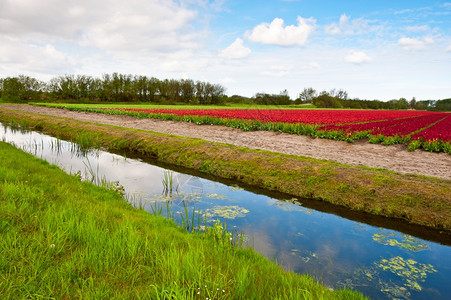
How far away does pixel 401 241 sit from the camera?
18.6ft

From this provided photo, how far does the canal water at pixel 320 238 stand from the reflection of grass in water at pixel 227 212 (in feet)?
0.09

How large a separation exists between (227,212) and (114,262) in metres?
3.82

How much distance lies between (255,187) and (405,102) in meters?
138

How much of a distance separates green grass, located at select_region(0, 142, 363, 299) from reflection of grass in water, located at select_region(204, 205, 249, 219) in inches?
67.2

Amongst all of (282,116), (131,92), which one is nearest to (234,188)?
(282,116)

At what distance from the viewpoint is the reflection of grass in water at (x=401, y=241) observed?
17.9ft

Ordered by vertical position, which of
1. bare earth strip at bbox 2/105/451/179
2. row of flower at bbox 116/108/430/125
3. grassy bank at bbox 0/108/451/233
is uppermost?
row of flower at bbox 116/108/430/125

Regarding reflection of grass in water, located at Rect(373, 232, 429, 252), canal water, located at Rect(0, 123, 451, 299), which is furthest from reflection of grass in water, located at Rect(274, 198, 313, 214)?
reflection of grass in water, located at Rect(373, 232, 429, 252)

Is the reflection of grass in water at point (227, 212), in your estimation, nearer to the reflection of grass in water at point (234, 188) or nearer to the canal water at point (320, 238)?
the canal water at point (320, 238)

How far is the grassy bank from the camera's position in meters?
6.77

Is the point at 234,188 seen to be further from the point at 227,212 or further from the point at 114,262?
the point at 114,262

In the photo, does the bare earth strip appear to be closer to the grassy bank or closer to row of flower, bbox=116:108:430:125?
the grassy bank

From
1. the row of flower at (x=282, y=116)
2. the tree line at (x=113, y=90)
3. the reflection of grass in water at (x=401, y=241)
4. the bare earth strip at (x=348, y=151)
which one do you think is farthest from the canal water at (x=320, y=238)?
the tree line at (x=113, y=90)

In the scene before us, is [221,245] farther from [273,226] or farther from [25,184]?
[25,184]
